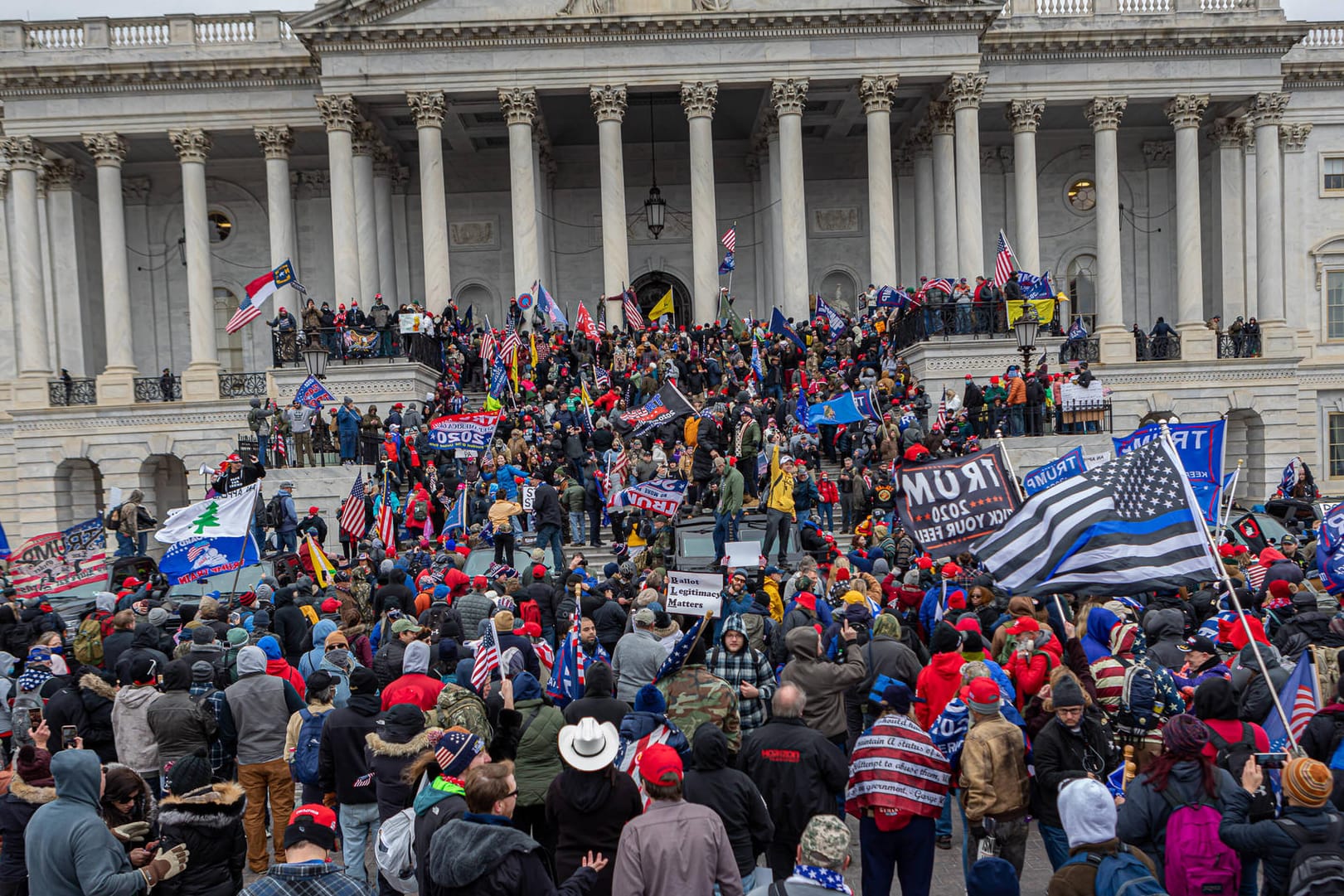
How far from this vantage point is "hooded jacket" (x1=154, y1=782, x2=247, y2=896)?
6.68 m

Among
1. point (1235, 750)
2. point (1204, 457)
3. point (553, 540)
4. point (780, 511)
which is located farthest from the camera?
point (553, 540)

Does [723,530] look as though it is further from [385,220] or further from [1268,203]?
[1268,203]

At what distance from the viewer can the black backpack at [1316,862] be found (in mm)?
5402

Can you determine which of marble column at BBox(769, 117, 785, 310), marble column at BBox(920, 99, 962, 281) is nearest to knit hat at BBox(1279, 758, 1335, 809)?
marble column at BBox(769, 117, 785, 310)

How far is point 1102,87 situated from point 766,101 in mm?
11048

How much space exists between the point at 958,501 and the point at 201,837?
8399mm

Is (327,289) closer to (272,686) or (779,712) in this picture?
(272,686)

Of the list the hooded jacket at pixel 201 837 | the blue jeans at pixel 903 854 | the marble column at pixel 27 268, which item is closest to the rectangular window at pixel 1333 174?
the blue jeans at pixel 903 854

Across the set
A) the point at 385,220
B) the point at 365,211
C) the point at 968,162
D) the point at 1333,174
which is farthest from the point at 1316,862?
the point at 1333,174

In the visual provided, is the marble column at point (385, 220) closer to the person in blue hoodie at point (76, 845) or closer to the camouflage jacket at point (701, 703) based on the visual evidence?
the camouflage jacket at point (701, 703)

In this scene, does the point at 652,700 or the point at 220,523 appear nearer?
the point at 652,700

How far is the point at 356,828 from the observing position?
8695mm

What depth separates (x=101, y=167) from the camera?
38.0m

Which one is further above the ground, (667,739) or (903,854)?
(667,739)
